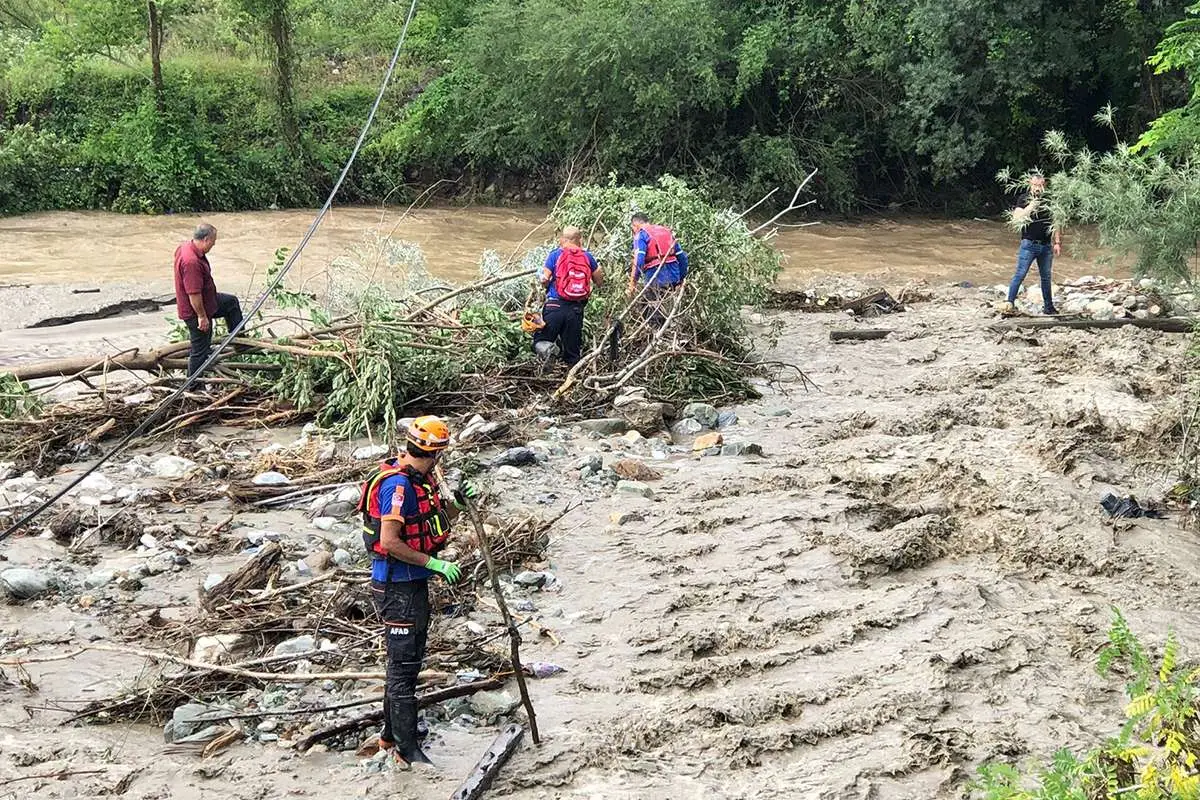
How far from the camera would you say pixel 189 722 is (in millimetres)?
4797

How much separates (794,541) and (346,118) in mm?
20127

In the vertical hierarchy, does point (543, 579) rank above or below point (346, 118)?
below

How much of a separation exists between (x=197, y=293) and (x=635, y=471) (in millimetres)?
3795

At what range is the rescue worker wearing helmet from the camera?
4461 millimetres

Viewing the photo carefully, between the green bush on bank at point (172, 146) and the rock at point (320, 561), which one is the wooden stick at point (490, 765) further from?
the green bush on bank at point (172, 146)

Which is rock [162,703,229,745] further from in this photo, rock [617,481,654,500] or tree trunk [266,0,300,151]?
tree trunk [266,0,300,151]

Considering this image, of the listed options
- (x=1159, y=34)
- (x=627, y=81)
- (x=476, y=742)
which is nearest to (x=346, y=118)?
(x=627, y=81)

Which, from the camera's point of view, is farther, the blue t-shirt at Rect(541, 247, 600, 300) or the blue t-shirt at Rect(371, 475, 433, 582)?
the blue t-shirt at Rect(541, 247, 600, 300)

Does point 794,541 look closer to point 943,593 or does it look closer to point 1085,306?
point 943,593

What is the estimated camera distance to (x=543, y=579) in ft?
20.6

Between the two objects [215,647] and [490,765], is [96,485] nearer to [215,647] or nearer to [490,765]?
[215,647]

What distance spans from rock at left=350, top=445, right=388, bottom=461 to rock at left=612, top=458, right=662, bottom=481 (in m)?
1.68

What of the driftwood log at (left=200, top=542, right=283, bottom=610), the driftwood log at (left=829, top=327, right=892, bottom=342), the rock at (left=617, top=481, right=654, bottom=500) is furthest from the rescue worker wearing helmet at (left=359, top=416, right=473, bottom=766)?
the driftwood log at (left=829, top=327, right=892, bottom=342)

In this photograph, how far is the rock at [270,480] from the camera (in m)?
7.44
